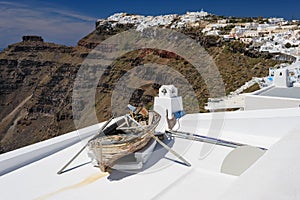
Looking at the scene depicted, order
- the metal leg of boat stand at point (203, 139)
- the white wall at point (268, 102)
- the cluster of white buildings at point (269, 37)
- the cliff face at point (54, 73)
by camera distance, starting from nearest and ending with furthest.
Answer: the metal leg of boat stand at point (203, 139)
the white wall at point (268, 102)
the cluster of white buildings at point (269, 37)
the cliff face at point (54, 73)

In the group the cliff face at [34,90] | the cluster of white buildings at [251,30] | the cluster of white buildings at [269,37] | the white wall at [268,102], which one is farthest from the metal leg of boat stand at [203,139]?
the cliff face at [34,90]

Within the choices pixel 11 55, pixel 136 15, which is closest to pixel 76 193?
pixel 11 55

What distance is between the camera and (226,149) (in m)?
2.35

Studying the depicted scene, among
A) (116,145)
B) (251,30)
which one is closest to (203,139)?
(116,145)

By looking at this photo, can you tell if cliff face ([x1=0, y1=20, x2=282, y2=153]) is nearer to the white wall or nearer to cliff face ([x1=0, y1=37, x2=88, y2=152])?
cliff face ([x1=0, y1=37, x2=88, y2=152])

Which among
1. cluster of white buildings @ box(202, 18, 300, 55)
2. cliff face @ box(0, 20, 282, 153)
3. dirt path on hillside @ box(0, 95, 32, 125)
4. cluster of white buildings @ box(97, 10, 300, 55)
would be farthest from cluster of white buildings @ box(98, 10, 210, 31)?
dirt path on hillside @ box(0, 95, 32, 125)

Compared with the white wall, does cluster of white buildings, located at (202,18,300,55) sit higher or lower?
higher

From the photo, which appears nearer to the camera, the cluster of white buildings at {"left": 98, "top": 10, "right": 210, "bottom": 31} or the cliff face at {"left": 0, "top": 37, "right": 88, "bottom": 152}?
the cliff face at {"left": 0, "top": 37, "right": 88, "bottom": 152}

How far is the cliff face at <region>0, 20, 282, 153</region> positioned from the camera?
21156 mm

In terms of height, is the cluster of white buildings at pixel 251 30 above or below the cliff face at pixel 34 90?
above

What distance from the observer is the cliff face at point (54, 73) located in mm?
21156

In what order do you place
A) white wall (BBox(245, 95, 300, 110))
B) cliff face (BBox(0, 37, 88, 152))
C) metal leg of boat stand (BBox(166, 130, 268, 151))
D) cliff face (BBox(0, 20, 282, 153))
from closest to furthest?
1. metal leg of boat stand (BBox(166, 130, 268, 151))
2. white wall (BBox(245, 95, 300, 110))
3. cliff face (BBox(0, 20, 282, 153))
4. cliff face (BBox(0, 37, 88, 152))

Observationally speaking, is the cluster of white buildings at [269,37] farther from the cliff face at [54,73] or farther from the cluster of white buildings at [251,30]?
the cliff face at [54,73]

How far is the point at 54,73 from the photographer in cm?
3794
